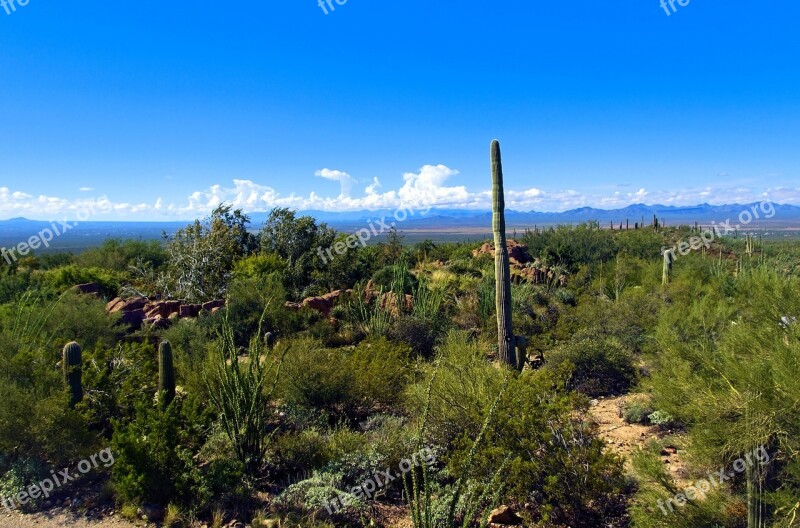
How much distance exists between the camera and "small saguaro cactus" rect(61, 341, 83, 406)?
236 inches

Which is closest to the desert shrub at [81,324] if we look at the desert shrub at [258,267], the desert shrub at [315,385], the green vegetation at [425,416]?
the green vegetation at [425,416]

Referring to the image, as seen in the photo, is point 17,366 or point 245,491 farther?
point 17,366

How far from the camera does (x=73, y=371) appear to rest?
606 centimetres

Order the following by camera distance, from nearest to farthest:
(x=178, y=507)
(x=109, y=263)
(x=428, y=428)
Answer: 1. (x=178, y=507)
2. (x=428, y=428)
3. (x=109, y=263)

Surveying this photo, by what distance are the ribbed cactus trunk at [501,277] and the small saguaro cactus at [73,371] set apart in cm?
565

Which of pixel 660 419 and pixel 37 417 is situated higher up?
pixel 37 417

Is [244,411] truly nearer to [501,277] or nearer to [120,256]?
[501,277]

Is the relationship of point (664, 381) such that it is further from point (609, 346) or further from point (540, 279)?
point (540, 279)

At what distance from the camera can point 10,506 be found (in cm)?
496

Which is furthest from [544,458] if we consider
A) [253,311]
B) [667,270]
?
[667,270]

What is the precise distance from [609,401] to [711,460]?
12.5 feet

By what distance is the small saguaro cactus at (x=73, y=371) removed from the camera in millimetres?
5996

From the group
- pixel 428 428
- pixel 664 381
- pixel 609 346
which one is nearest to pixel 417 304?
pixel 609 346

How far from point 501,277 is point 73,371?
6.04 metres
